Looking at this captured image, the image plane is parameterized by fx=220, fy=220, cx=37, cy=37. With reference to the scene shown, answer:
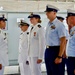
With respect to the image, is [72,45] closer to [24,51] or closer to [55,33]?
[55,33]

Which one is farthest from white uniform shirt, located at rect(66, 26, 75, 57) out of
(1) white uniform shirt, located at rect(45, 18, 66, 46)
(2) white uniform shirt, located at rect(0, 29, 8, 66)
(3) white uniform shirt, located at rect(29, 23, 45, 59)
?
(2) white uniform shirt, located at rect(0, 29, 8, 66)

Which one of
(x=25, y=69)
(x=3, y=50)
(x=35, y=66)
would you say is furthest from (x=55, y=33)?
(x=25, y=69)

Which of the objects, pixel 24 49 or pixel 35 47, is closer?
pixel 35 47

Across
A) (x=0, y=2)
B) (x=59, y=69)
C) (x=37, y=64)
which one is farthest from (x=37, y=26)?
(x=0, y=2)

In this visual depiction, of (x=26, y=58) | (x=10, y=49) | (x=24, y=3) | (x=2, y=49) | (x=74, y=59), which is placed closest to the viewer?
(x=74, y=59)

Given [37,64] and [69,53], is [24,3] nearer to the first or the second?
[37,64]

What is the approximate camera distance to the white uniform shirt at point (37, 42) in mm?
3980

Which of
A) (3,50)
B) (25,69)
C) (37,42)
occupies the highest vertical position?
(37,42)

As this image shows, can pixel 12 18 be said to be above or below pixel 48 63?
above

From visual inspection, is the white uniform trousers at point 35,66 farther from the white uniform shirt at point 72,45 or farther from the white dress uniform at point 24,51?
the white uniform shirt at point 72,45

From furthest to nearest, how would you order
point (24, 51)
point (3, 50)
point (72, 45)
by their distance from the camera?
1. point (24, 51)
2. point (3, 50)
3. point (72, 45)

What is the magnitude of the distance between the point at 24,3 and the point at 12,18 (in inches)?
30.8

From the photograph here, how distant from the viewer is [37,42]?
409 cm

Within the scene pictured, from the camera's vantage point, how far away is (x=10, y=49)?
646cm
